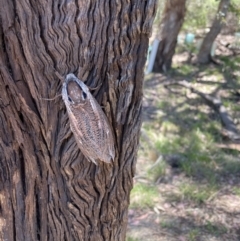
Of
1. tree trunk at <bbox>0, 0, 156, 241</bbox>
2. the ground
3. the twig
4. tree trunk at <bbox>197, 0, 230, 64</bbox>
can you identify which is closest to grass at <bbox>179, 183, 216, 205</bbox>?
the ground

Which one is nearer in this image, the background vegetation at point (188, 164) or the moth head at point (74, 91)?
the moth head at point (74, 91)

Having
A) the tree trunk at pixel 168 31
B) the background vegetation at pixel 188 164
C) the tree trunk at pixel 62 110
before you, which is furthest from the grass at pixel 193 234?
the tree trunk at pixel 168 31

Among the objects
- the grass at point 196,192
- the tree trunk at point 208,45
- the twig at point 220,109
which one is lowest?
the grass at point 196,192

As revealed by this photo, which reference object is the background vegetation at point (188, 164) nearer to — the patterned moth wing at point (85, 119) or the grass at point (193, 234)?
the grass at point (193, 234)

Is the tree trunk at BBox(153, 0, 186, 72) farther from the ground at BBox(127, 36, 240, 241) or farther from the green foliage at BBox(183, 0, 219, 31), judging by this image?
the ground at BBox(127, 36, 240, 241)

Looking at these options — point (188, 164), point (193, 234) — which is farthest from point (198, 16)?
point (193, 234)

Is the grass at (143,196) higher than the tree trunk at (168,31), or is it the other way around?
the tree trunk at (168,31)

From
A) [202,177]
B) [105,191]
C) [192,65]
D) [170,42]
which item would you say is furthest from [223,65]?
[105,191]

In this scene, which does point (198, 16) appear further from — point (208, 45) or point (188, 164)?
point (188, 164)

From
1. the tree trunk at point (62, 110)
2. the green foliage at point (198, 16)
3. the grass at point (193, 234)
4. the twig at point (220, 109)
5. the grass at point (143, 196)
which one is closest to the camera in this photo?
the tree trunk at point (62, 110)
